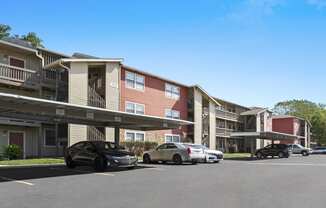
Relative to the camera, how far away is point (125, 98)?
37.5 metres

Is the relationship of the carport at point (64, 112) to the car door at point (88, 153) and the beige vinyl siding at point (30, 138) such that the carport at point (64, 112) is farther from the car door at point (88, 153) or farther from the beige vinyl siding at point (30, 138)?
the beige vinyl siding at point (30, 138)

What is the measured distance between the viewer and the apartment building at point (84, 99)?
26953 mm

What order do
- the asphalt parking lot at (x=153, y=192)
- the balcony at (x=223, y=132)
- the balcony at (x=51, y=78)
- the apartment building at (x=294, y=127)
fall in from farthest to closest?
the apartment building at (x=294, y=127) → the balcony at (x=223, y=132) → the balcony at (x=51, y=78) → the asphalt parking lot at (x=153, y=192)

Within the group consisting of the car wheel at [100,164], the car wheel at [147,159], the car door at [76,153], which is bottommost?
the car wheel at [147,159]

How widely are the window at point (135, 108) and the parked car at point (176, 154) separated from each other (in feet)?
32.5

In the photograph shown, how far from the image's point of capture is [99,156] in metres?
20.7

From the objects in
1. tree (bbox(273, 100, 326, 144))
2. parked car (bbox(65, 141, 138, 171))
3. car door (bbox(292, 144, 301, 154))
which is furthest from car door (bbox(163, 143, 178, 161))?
tree (bbox(273, 100, 326, 144))

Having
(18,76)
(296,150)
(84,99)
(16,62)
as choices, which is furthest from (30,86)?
(296,150)

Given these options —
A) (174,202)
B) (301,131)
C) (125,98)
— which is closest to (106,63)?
(125,98)

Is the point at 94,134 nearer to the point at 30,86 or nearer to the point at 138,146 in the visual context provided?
the point at 138,146

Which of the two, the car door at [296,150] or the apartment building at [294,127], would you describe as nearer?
the car door at [296,150]

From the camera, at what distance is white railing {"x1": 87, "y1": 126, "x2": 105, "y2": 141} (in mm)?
32750

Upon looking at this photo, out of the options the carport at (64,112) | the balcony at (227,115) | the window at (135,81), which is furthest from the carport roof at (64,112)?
the balcony at (227,115)

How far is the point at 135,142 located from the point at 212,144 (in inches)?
636
